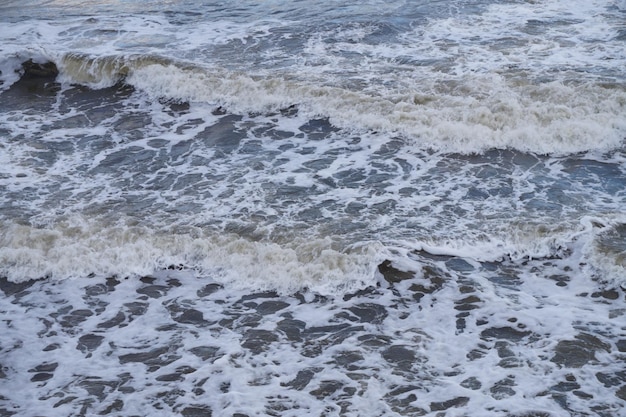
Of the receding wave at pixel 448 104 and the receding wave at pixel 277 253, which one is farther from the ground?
the receding wave at pixel 448 104

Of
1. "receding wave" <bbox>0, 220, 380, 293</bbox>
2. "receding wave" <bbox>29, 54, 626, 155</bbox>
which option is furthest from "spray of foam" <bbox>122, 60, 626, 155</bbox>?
"receding wave" <bbox>0, 220, 380, 293</bbox>

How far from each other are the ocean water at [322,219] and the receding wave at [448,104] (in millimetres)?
41

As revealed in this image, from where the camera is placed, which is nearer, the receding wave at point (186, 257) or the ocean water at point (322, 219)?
the ocean water at point (322, 219)

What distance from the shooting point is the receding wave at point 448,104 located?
10789 millimetres

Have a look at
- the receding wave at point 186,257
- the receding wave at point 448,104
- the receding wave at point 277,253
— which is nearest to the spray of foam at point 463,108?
the receding wave at point 448,104

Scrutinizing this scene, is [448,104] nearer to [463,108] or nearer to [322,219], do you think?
[463,108]

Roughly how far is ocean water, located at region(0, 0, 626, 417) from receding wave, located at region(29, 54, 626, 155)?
0.13 feet

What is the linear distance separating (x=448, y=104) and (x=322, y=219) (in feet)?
12.6

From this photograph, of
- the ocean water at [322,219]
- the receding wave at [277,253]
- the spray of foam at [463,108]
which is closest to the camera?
the ocean water at [322,219]

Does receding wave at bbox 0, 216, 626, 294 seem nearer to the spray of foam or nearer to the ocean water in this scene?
the ocean water

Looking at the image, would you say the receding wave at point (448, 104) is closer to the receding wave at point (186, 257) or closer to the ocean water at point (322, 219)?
the ocean water at point (322, 219)

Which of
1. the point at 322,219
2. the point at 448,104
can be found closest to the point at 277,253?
the point at 322,219

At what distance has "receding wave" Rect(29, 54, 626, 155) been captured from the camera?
1079cm

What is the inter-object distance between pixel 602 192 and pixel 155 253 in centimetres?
545
